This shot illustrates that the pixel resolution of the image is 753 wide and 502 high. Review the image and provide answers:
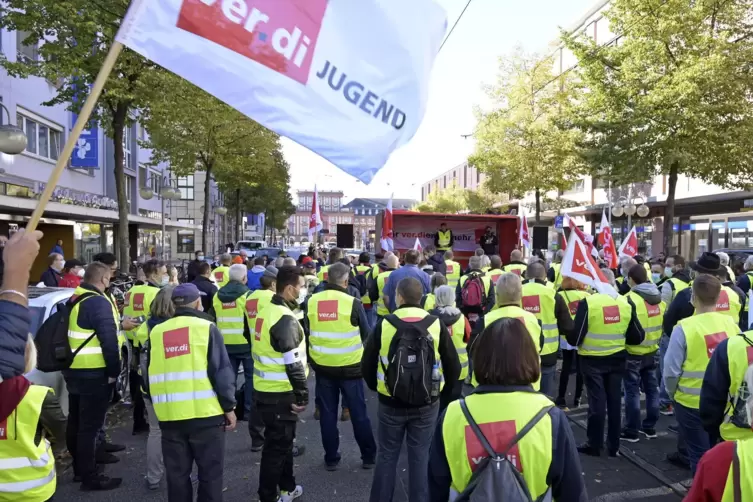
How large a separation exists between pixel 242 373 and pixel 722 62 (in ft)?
57.2

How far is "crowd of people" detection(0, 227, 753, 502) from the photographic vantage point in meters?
2.28

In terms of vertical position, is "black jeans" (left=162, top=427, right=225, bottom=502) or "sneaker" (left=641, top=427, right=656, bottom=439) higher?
"black jeans" (left=162, top=427, right=225, bottom=502)

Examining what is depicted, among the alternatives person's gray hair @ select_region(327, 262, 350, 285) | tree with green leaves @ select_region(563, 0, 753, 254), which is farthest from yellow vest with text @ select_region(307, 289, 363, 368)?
tree with green leaves @ select_region(563, 0, 753, 254)

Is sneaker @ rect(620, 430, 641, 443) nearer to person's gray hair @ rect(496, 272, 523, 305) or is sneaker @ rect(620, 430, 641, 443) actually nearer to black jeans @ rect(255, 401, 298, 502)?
person's gray hair @ rect(496, 272, 523, 305)

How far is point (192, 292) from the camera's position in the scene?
4070mm

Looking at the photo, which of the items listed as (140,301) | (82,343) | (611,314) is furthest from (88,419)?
(611,314)

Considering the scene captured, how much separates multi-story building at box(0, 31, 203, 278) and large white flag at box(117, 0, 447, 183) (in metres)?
12.9

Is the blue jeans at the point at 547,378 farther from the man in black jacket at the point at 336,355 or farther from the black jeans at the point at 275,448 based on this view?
the black jeans at the point at 275,448

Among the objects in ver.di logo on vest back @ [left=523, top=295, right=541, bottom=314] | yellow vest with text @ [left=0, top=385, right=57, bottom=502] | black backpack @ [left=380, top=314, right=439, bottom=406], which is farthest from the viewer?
ver.di logo on vest back @ [left=523, top=295, right=541, bottom=314]

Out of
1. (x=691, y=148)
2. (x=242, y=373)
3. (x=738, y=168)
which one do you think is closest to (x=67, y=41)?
(x=242, y=373)

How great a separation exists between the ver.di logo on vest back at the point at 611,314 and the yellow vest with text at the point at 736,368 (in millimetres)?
2215

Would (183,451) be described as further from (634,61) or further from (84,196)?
(634,61)

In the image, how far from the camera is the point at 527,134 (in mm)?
27922

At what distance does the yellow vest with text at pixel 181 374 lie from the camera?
154 inches
